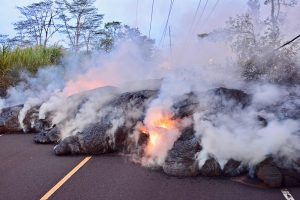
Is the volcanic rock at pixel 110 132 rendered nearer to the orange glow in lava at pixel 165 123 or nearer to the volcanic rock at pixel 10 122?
the orange glow in lava at pixel 165 123

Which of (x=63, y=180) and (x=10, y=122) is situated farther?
(x=10, y=122)

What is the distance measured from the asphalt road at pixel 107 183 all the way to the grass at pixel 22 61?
10.3 m

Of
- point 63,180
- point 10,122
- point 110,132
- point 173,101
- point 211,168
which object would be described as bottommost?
point 63,180

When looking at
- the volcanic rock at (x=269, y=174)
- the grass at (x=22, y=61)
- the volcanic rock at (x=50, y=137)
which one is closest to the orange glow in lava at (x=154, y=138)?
the volcanic rock at (x=269, y=174)

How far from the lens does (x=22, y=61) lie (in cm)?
1938

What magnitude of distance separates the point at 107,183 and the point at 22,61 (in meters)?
14.0

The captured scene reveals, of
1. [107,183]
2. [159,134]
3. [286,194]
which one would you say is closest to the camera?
[286,194]

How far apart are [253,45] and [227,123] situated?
6531mm

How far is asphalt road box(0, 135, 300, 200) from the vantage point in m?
6.09

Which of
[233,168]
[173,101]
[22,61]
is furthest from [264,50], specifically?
[22,61]

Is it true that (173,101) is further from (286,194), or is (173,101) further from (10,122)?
(10,122)

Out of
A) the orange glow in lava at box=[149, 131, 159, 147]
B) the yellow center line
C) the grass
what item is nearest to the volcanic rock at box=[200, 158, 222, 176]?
the orange glow in lava at box=[149, 131, 159, 147]

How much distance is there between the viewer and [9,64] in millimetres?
18875

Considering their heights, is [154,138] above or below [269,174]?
above
